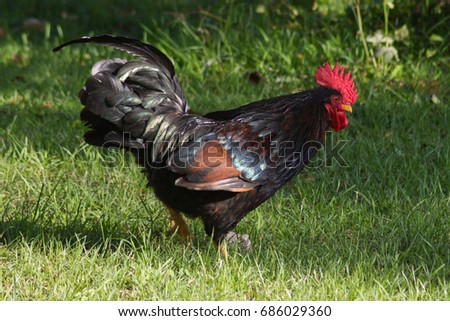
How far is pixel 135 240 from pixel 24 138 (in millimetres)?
1736

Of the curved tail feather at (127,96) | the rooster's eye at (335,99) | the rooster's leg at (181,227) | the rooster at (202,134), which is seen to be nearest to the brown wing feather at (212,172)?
the rooster at (202,134)

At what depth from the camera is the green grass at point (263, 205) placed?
409 centimetres

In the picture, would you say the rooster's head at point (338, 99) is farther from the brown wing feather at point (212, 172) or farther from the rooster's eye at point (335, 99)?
the brown wing feather at point (212, 172)

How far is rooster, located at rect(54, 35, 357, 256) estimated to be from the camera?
414 cm

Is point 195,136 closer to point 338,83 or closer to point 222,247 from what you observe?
point 222,247

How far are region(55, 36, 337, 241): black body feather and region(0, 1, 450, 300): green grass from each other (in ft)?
1.06

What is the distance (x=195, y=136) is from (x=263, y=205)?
103 centimetres

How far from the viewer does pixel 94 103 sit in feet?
Answer: 13.6

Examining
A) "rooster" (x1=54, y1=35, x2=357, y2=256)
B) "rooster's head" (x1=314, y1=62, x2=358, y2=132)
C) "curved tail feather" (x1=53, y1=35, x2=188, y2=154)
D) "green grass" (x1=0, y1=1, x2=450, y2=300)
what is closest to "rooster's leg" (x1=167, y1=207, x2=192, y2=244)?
"green grass" (x1=0, y1=1, x2=450, y2=300)

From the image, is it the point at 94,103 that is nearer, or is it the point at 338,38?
the point at 94,103

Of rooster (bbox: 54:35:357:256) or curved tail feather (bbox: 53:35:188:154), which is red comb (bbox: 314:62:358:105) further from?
curved tail feather (bbox: 53:35:188:154)

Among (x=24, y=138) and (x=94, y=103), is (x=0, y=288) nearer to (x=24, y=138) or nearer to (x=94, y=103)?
(x=94, y=103)
